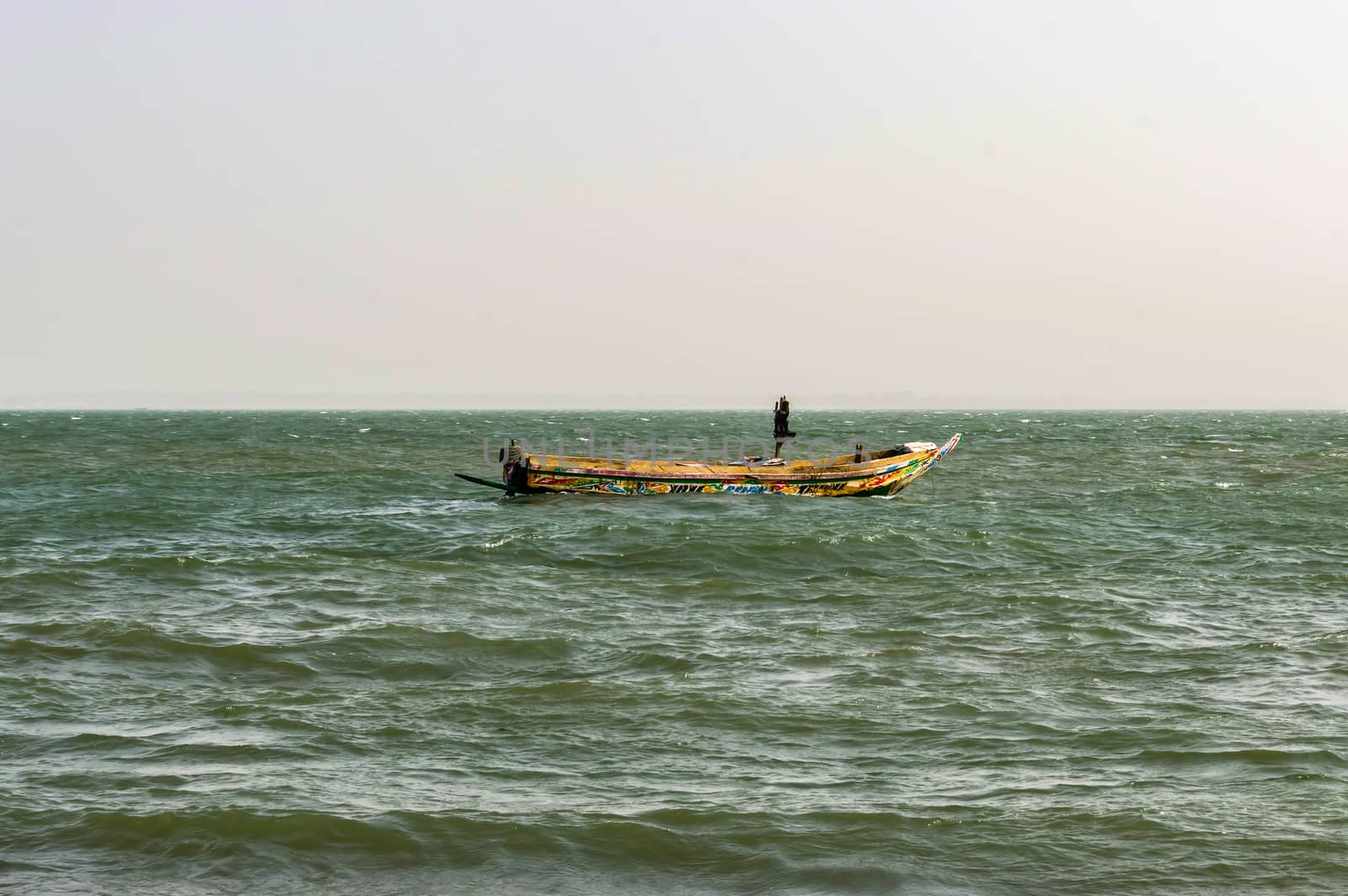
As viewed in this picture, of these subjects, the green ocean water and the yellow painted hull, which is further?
the yellow painted hull

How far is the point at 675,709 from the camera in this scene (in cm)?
1086

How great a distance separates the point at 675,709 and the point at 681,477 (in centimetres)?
2082

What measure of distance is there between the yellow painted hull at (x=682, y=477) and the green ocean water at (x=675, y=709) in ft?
23.1

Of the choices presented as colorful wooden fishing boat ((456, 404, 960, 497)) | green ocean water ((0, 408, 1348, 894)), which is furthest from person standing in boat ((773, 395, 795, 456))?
green ocean water ((0, 408, 1348, 894))

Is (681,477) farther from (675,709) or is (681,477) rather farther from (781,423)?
(675,709)

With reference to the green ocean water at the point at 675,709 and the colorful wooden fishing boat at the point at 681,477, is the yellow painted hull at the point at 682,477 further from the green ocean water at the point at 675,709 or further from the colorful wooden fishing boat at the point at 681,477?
the green ocean water at the point at 675,709

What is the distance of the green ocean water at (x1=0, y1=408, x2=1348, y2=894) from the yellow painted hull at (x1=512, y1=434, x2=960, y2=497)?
278 inches

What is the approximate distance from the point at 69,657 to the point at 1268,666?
39.2ft

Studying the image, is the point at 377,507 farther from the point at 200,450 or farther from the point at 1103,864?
the point at 200,450

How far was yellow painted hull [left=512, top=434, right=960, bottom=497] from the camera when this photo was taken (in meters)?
31.5

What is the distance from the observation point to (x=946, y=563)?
65.1ft

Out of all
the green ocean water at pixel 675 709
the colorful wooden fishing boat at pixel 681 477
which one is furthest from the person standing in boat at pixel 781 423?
the green ocean water at pixel 675 709

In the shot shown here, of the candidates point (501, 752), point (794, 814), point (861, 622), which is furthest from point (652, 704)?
point (861, 622)

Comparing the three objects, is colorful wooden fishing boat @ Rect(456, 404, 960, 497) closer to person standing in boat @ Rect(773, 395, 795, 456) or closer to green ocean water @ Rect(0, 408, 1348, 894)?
person standing in boat @ Rect(773, 395, 795, 456)
